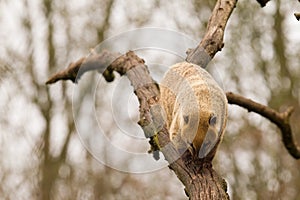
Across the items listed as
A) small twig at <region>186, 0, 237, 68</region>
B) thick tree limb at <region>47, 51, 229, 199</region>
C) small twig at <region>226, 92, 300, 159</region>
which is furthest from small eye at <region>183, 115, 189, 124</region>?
small twig at <region>226, 92, 300, 159</region>

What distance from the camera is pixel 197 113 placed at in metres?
1.10

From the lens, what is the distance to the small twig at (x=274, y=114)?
1882mm

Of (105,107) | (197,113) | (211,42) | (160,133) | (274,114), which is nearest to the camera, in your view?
(197,113)

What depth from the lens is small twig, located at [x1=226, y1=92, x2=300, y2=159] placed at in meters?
1.88

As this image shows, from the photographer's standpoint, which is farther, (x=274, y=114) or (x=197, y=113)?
(x=274, y=114)

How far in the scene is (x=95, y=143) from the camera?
19.5 ft

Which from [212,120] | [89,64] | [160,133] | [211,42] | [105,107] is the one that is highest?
[105,107]

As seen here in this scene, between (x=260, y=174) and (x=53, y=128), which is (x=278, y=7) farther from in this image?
(x=53, y=128)

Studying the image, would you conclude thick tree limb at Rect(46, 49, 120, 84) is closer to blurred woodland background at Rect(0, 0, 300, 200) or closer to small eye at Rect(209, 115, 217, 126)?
small eye at Rect(209, 115, 217, 126)

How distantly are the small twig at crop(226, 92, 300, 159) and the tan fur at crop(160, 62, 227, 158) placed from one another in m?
0.66

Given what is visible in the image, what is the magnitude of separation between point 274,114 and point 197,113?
0.91 m

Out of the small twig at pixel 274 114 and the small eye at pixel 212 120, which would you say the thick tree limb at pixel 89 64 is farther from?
the small eye at pixel 212 120

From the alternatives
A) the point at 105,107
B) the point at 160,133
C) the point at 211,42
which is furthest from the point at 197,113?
the point at 105,107

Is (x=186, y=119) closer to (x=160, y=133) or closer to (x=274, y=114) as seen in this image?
(x=160, y=133)
